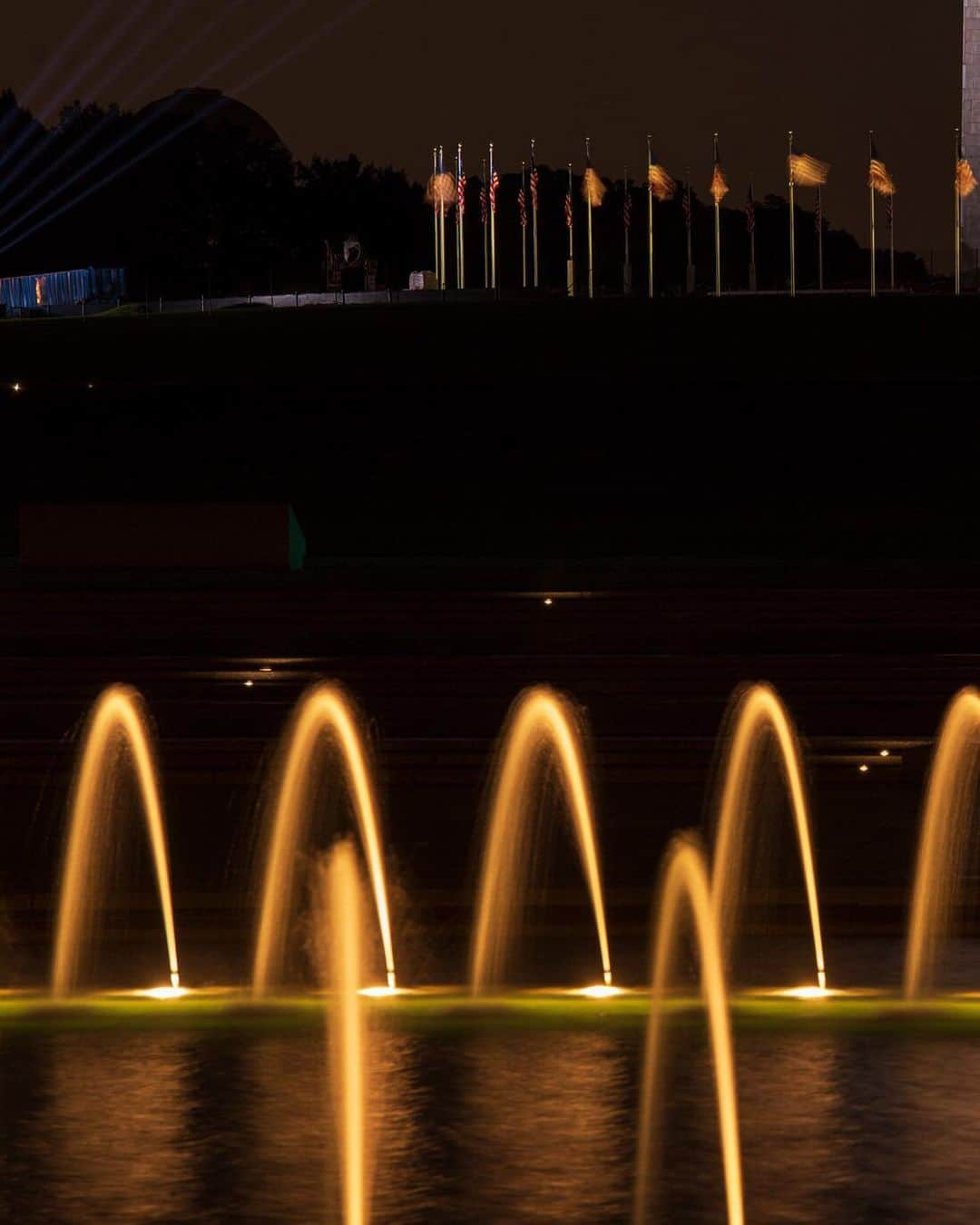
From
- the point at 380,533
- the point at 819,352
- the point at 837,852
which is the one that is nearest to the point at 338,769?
the point at 837,852

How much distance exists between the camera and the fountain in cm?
550

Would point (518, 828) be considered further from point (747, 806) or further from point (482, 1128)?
point (482, 1128)

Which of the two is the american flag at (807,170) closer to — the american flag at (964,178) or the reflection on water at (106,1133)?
the american flag at (964,178)

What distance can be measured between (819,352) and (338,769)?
4475cm

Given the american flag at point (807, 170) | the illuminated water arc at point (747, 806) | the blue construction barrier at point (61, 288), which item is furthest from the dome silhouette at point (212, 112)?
the illuminated water arc at point (747, 806)

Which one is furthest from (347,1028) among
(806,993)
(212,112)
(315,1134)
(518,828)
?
(212,112)

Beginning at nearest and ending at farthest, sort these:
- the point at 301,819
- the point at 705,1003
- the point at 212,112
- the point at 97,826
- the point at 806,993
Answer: the point at 705,1003 → the point at 806,993 → the point at 97,826 → the point at 301,819 → the point at 212,112

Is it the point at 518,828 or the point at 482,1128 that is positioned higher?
the point at 518,828

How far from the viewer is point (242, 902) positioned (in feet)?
29.1

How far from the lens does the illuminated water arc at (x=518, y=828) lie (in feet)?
27.3

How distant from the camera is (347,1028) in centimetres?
663

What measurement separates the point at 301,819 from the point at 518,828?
3.21ft

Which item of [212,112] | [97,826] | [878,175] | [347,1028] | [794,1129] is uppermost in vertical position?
[212,112]

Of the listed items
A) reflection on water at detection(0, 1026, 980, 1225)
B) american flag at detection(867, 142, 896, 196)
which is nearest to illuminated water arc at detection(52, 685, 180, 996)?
reflection on water at detection(0, 1026, 980, 1225)
